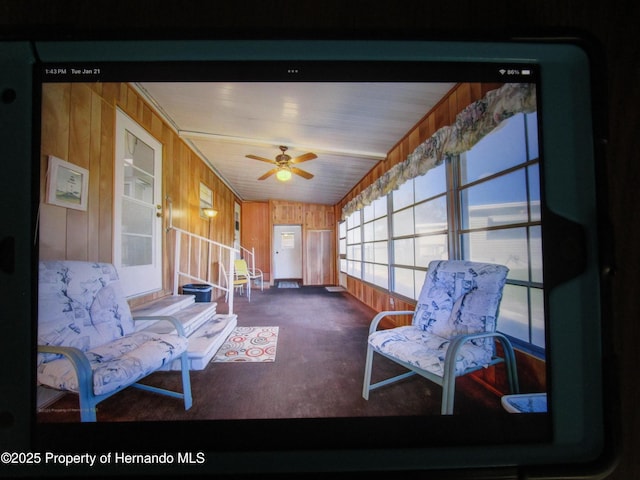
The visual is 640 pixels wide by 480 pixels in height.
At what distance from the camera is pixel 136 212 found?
1129mm

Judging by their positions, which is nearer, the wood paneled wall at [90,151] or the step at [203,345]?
the wood paneled wall at [90,151]

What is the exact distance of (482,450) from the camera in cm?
41

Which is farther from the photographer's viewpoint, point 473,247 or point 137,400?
point 473,247

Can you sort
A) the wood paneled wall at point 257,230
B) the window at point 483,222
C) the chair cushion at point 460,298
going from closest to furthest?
the window at point 483,222, the chair cushion at point 460,298, the wood paneled wall at point 257,230

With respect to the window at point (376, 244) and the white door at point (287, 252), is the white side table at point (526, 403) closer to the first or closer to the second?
the window at point (376, 244)

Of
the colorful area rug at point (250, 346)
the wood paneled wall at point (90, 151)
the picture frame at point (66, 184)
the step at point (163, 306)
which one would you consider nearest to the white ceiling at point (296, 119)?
the wood paneled wall at point (90, 151)

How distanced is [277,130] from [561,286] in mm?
1832

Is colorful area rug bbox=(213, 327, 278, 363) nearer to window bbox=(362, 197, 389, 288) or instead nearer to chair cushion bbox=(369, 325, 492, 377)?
chair cushion bbox=(369, 325, 492, 377)

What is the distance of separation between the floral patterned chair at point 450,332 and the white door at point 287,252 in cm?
445

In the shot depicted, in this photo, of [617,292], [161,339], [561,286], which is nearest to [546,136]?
[561,286]

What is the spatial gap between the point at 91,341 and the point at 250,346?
877 millimetres

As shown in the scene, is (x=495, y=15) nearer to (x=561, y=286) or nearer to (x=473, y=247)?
(x=561, y=286)

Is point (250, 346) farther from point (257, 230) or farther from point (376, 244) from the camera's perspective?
point (257, 230)

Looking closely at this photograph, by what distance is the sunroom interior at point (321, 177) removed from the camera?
1.71 ft
